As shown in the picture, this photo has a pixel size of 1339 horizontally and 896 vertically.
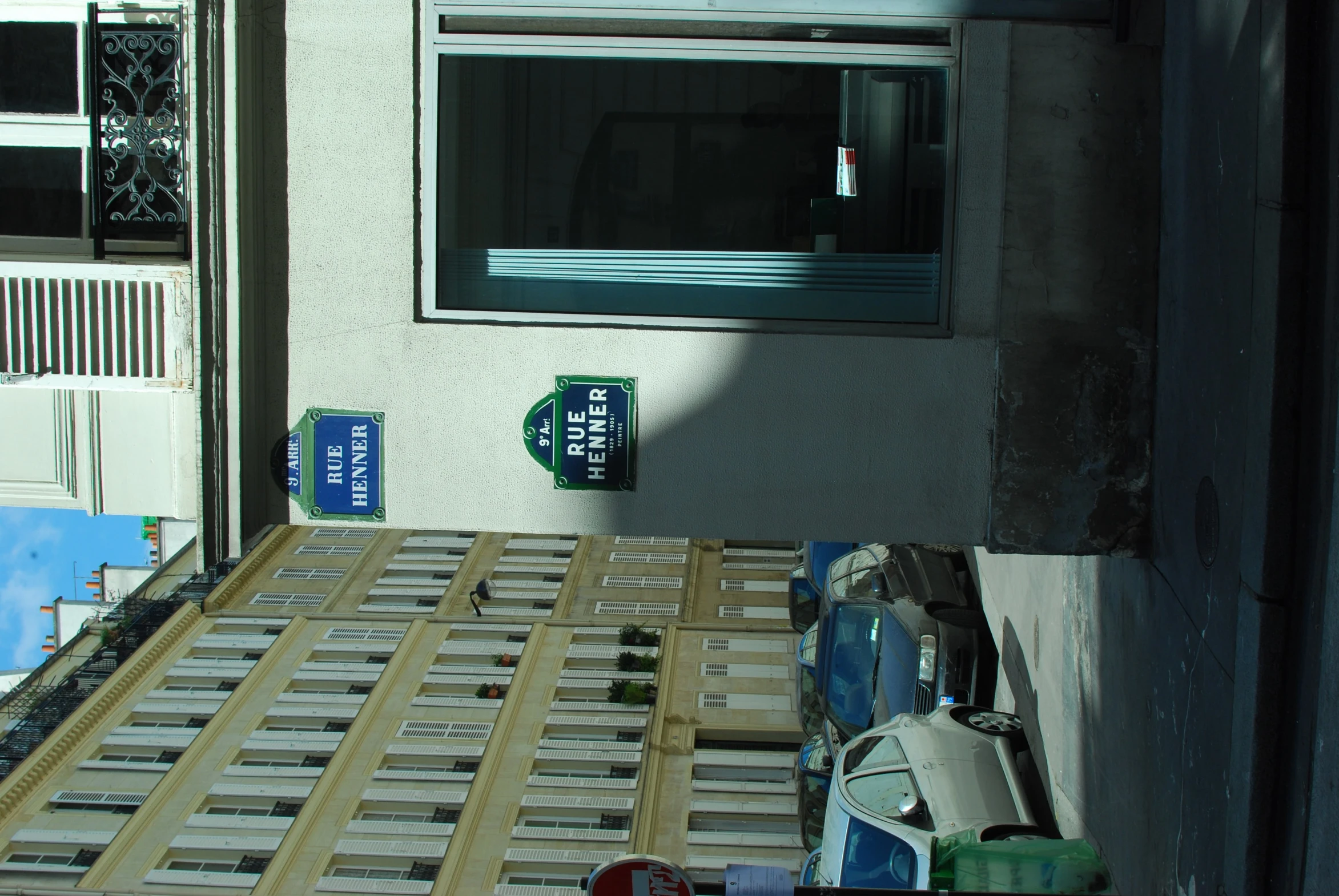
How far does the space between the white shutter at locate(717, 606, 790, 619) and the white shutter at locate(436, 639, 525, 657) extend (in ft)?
19.1

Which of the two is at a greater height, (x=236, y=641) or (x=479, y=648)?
(x=236, y=641)

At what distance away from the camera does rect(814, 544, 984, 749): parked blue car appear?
33.8 feet

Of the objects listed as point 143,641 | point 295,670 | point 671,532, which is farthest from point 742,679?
point 671,532

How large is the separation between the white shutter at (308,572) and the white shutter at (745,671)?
11.0m

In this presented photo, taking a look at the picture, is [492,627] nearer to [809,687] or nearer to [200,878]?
[200,878]

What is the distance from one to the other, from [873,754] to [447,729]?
46.7 ft

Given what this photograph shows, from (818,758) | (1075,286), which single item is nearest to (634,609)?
(818,758)

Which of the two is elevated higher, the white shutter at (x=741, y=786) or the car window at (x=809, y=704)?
the car window at (x=809, y=704)

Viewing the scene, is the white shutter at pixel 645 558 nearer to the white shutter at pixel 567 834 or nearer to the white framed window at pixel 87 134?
the white shutter at pixel 567 834

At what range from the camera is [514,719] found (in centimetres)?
2208

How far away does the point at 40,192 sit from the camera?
5191mm

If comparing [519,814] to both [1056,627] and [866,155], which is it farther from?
[866,155]

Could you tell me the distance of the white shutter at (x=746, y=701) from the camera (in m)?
23.1

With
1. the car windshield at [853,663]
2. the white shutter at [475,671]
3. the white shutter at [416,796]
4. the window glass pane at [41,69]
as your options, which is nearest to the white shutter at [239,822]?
the white shutter at [416,796]
